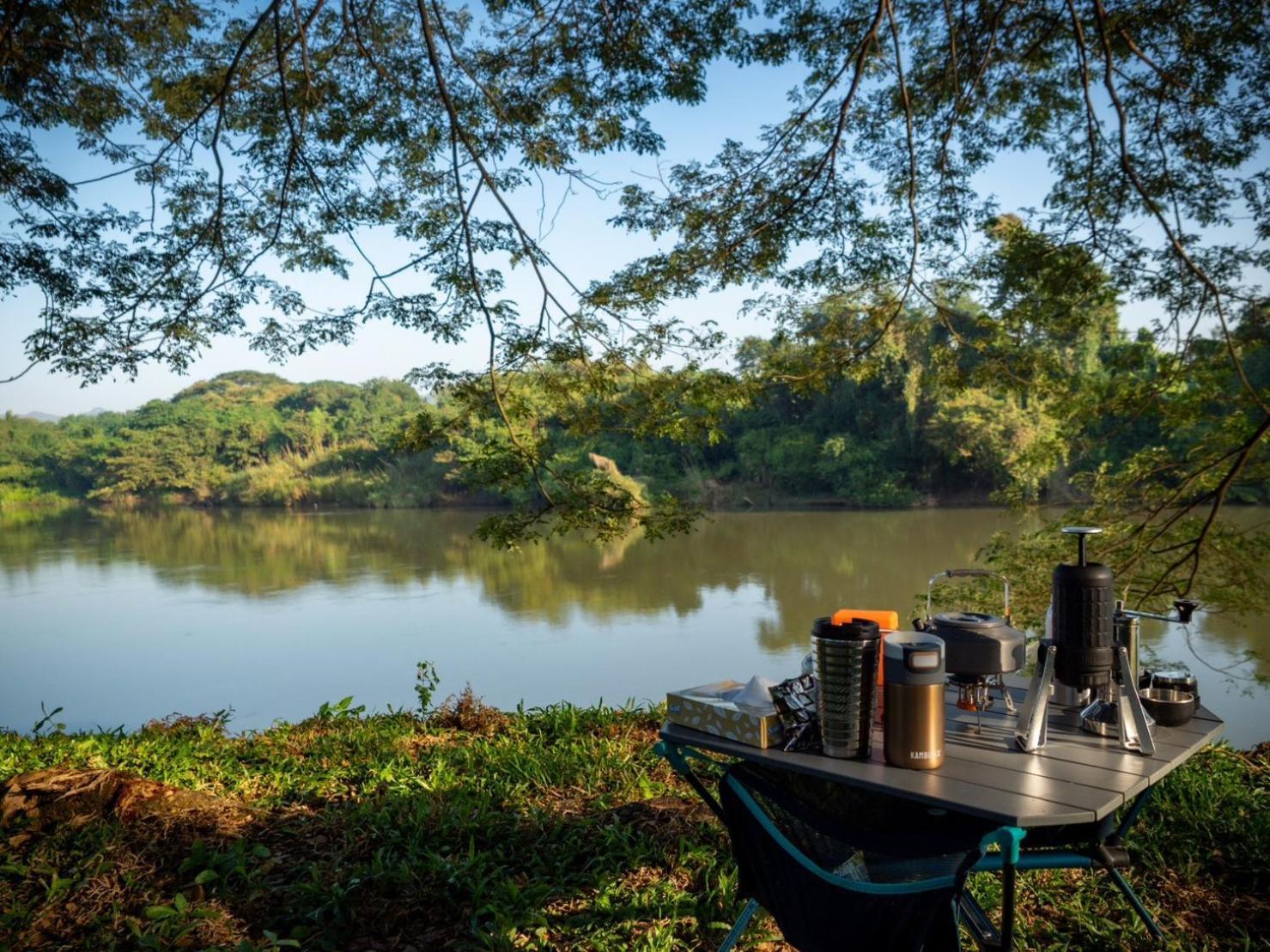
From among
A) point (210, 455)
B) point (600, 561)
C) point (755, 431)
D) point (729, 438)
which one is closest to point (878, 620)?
point (729, 438)

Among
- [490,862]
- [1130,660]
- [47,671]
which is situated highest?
[1130,660]

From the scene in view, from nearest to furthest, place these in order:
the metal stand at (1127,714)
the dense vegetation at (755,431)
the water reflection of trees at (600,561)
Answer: the metal stand at (1127,714) < the dense vegetation at (755,431) < the water reflection of trees at (600,561)

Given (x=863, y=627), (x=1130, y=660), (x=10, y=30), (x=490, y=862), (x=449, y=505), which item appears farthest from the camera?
(x=449, y=505)

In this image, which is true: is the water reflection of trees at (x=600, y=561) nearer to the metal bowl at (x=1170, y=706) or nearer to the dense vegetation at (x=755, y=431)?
the dense vegetation at (x=755, y=431)

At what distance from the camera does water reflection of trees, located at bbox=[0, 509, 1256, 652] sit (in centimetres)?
1135

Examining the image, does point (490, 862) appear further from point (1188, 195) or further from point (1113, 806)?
point (1188, 195)

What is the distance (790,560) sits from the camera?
590 inches

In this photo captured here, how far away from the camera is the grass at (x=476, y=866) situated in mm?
2150

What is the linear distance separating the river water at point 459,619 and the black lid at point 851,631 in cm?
351

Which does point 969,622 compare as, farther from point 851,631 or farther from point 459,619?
point 459,619

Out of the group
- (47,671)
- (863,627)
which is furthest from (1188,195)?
(47,671)

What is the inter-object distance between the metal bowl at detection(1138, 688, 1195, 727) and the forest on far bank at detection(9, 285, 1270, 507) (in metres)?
2.54

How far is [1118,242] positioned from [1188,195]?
0.37 m

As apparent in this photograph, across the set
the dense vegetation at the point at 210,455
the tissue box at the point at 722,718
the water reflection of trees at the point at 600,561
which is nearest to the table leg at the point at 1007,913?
the tissue box at the point at 722,718
